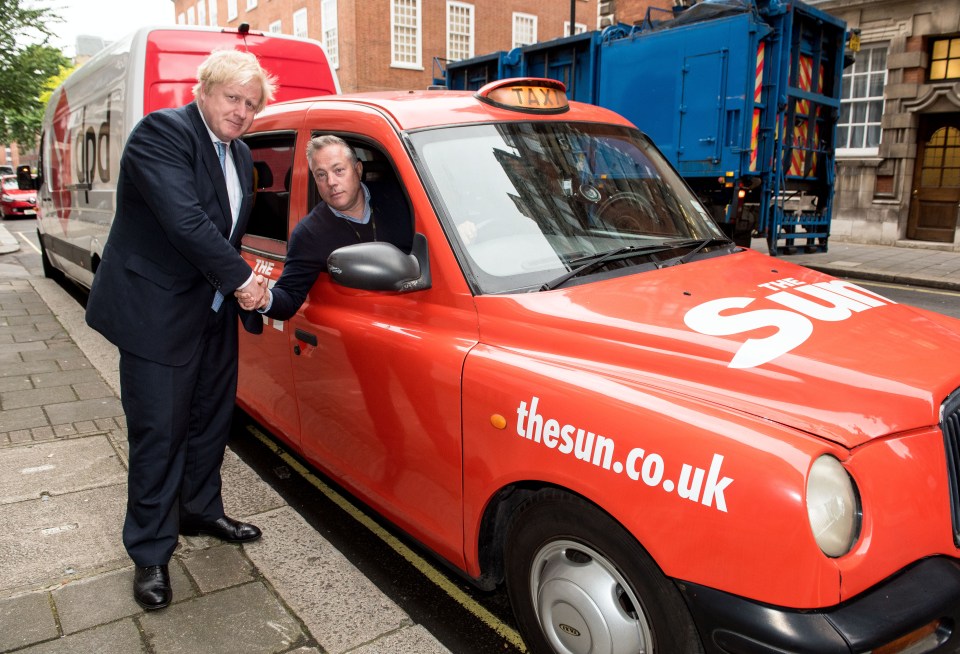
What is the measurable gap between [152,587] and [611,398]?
6.64ft

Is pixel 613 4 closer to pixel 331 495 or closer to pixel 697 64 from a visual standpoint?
pixel 697 64

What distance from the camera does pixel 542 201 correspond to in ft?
9.11

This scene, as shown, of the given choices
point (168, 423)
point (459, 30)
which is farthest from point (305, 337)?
point (459, 30)

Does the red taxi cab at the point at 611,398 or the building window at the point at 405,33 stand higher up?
the building window at the point at 405,33

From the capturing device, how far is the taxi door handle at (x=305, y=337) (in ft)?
10.6

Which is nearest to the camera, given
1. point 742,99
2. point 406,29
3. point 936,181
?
point 742,99

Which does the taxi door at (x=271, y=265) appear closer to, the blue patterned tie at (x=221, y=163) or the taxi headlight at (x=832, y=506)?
the blue patterned tie at (x=221, y=163)

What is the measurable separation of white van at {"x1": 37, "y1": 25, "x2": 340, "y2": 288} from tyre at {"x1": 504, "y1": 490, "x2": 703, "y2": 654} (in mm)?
5425

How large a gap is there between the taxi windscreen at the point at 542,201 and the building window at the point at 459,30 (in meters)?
29.1

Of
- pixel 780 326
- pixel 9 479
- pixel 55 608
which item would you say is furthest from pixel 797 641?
pixel 9 479

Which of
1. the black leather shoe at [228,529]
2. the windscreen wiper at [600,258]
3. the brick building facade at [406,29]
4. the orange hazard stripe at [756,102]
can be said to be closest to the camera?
the windscreen wiper at [600,258]

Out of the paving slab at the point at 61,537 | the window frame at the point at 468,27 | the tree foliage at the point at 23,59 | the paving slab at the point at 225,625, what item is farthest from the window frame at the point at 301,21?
the paving slab at the point at 225,625

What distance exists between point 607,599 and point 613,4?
22.0 metres

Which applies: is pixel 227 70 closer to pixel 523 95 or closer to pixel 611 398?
pixel 523 95
